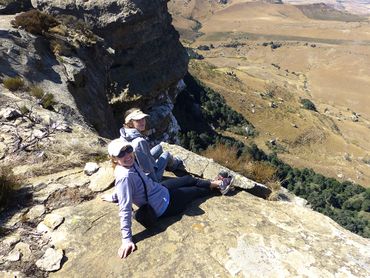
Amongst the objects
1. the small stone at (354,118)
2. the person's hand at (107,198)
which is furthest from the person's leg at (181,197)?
the small stone at (354,118)

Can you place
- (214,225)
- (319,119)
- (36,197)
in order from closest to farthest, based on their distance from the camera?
(214,225) → (36,197) → (319,119)

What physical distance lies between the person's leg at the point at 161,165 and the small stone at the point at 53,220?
1.87m

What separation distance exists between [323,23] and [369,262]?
203 m

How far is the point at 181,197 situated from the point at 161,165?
1.25 meters

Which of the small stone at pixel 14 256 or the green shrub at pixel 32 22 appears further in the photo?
the green shrub at pixel 32 22

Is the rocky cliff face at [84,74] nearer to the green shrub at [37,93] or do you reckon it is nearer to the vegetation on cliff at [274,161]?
the green shrub at [37,93]

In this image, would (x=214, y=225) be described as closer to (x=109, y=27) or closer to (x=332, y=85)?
(x=109, y=27)

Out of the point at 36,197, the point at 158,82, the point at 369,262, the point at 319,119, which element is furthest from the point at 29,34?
the point at 319,119

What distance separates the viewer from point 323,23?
191500 mm

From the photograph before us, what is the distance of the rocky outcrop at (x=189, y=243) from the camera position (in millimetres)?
5535

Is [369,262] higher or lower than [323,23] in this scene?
higher

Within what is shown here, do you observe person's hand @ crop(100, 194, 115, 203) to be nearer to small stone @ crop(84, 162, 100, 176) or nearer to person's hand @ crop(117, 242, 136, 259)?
small stone @ crop(84, 162, 100, 176)

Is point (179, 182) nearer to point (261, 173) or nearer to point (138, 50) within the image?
point (261, 173)

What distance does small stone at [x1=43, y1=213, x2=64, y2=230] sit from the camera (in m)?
6.22
